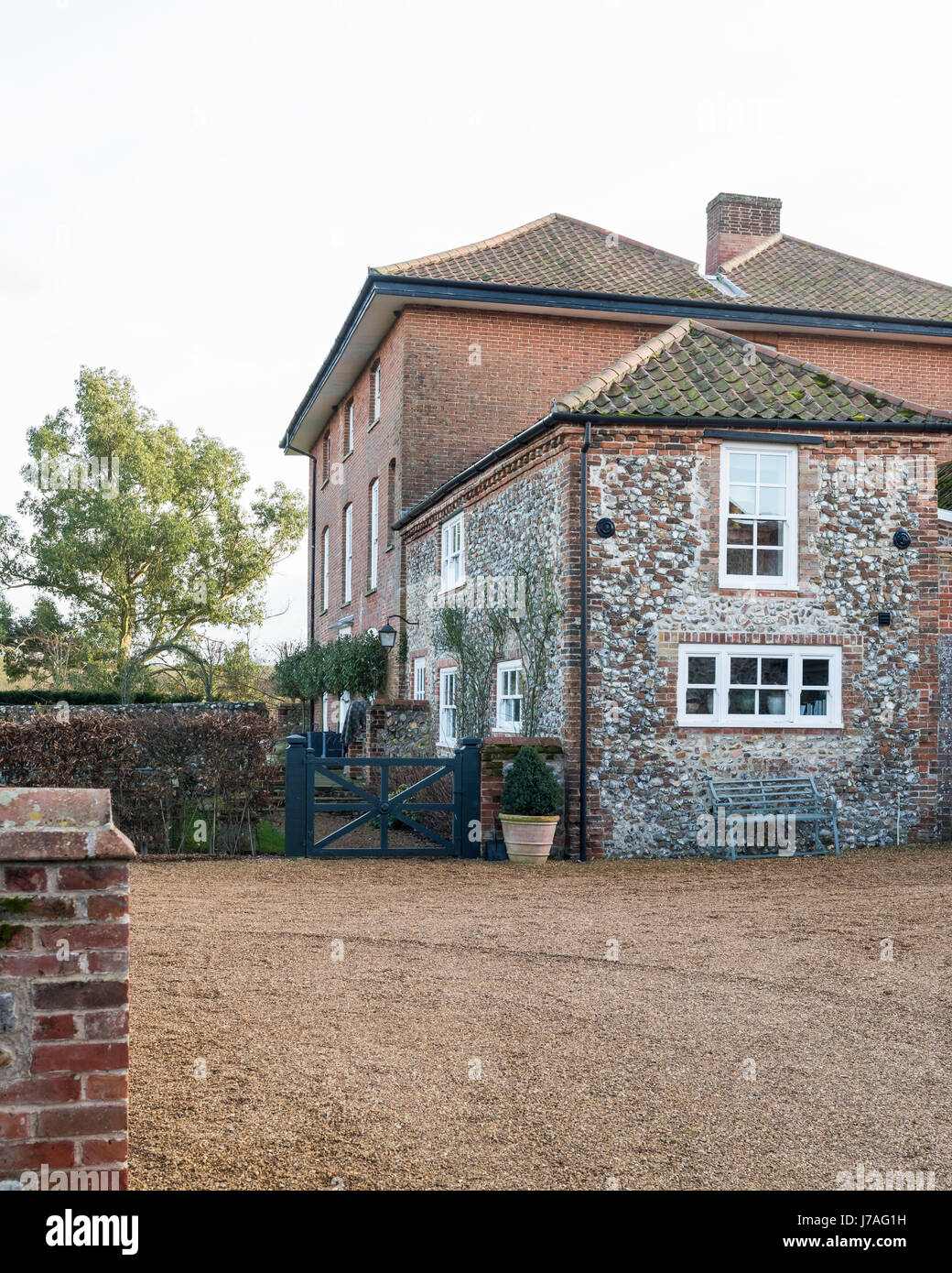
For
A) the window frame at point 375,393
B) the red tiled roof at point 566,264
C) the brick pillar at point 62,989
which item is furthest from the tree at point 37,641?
the brick pillar at point 62,989

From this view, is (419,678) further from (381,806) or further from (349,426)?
(349,426)

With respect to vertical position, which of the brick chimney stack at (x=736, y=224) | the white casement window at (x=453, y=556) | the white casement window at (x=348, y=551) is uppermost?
the brick chimney stack at (x=736, y=224)

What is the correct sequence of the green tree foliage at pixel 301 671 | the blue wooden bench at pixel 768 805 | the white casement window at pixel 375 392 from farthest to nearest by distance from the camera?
the green tree foliage at pixel 301 671 < the white casement window at pixel 375 392 < the blue wooden bench at pixel 768 805

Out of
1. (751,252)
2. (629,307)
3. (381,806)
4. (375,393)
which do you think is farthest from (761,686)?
(751,252)

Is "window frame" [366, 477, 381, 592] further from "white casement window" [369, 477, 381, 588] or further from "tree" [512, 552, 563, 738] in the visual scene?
"tree" [512, 552, 563, 738]

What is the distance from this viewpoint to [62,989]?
3.07 m

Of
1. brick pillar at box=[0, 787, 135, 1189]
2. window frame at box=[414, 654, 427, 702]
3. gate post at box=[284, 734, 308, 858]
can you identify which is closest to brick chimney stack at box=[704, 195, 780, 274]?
window frame at box=[414, 654, 427, 702]

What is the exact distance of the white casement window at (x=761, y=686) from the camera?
14.2m

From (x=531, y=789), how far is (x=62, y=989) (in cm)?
1040

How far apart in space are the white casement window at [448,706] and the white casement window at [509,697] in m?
2.10

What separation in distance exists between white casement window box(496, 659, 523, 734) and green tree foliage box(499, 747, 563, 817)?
1.93 metres

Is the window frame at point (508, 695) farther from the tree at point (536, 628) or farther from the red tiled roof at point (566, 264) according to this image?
the red tiled roof at point (566, 264)
